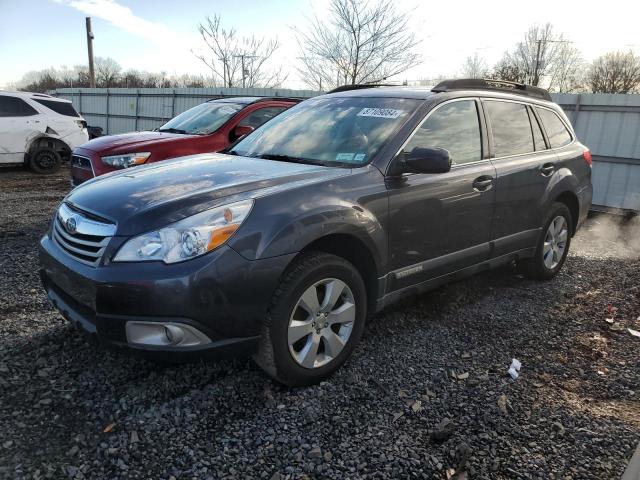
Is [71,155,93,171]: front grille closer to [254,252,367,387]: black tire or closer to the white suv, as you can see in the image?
[254,252,367,387]: black tire

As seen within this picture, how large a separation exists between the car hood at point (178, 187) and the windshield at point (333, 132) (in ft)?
0.68

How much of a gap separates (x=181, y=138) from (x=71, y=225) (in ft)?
12.8

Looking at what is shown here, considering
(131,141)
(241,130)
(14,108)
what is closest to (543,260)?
(241,130)

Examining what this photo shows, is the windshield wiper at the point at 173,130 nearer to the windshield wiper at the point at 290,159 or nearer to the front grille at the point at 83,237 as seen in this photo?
the windshield wiper at the point at 290,159

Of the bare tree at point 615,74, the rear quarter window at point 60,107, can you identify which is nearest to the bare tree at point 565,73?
the bare tree at point 615,74

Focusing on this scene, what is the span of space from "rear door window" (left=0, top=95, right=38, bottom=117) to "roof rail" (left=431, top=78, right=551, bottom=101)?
10.3 m

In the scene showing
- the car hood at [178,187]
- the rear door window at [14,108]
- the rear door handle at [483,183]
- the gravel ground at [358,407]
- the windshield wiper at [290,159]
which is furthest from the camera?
the rear door window at [14,108]

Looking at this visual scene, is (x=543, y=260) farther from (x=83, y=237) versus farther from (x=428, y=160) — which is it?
(x=83, y=237)

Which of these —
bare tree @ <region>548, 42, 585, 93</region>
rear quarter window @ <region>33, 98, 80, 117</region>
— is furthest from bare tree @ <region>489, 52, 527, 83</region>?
rear quarter window @ <region>33, 98, 80, 117</region>

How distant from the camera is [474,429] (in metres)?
2.65

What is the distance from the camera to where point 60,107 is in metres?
11.8

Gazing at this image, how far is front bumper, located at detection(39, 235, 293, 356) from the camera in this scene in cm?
244

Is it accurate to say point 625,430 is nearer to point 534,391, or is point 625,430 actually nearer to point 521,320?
point 534,391

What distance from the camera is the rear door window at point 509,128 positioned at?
164 inches
